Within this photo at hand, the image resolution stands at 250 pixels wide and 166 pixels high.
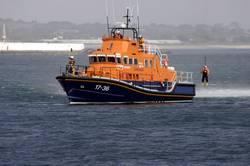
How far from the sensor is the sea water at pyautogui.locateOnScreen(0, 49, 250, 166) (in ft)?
131

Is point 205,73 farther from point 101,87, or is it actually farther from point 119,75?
point 101,87

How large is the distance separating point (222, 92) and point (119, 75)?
1413 cm

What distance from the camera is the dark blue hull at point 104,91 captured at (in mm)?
56531

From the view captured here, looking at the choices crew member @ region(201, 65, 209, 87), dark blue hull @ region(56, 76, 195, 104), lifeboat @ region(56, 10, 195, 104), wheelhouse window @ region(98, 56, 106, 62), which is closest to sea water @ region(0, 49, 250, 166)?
dark blue hull @ region(56, 76, 195, 104)

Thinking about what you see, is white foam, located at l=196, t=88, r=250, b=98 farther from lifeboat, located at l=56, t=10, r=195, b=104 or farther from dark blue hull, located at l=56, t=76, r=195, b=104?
dark blue hull, located at l=56, t=76, r=195, b=104

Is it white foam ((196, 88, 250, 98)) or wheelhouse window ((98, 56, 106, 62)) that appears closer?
wheelhouse window ((98, 56, 106, 62))

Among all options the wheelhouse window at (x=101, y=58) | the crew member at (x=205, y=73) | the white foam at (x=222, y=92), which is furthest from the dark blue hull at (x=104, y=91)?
the white foam at (x=222, y=92)

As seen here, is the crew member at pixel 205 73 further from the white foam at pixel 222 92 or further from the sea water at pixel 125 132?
the sea water at pixel 125 132

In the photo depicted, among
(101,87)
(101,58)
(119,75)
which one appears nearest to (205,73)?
(119,75)

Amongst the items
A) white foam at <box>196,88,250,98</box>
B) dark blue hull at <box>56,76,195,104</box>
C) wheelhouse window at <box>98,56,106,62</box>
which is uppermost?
wheelhouse window at <box>98,56,106,62</box>

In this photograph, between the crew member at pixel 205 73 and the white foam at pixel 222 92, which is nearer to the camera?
the crew member at pixel 205 73

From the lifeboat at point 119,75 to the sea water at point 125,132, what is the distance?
29.9 inches

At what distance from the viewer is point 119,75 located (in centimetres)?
5750

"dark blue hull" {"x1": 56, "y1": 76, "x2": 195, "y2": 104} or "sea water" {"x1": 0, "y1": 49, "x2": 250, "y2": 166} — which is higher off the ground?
"dark blue hull" {"x1": 56, "y1": 76, "x2": 195, "y2": 104}
